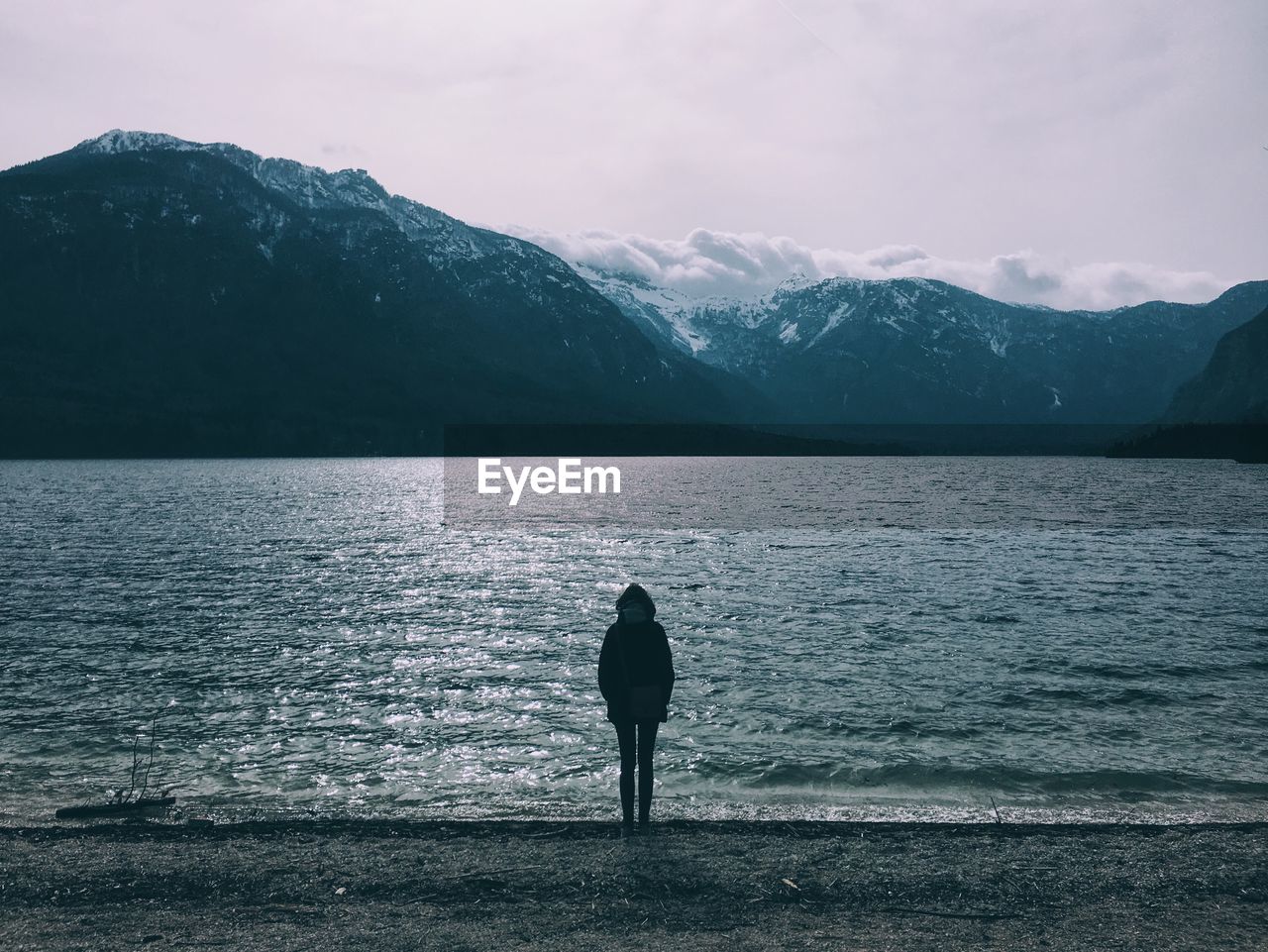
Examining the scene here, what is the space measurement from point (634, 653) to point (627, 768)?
2.06 meters

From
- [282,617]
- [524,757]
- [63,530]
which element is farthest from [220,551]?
[524,757]

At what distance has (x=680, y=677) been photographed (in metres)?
26.1

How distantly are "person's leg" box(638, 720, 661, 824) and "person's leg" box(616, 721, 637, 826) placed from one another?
14 cm

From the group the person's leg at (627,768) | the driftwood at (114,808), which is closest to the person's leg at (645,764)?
the person's leg at (627,768)

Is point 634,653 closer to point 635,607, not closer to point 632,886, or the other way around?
point 635,607

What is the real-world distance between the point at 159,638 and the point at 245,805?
64.0 ft

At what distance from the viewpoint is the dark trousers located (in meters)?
13.5

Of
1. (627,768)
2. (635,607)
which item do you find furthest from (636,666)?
(627,768)

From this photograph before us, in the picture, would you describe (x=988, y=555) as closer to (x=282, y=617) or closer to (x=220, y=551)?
(x=282, y=617)

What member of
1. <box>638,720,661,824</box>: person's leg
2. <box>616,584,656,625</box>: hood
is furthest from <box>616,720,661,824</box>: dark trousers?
<box>616,584,656,625</box>: hood

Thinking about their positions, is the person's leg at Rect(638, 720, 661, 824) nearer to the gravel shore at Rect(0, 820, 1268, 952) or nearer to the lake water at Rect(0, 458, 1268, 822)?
the gravel shore at Rect(0, 820, 1268, 952)

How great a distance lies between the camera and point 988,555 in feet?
194

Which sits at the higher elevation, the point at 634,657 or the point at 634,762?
the point at 634,657

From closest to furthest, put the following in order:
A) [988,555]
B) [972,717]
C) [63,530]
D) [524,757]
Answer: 1. [524,757]
2. [972,717]
3. [988,555]
4. [63,530]
